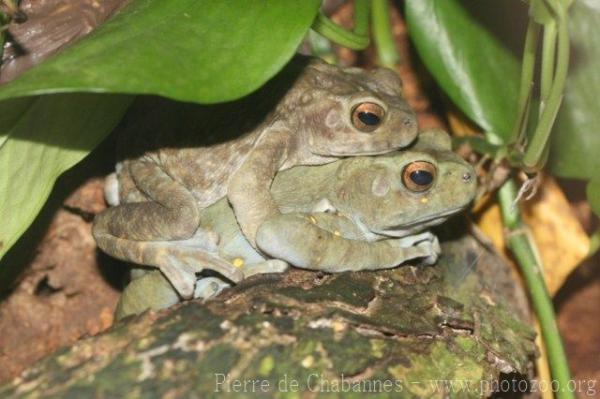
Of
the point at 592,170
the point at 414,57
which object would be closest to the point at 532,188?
the point at 592,170

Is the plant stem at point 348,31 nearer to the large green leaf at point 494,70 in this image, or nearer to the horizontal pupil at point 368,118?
the large green leaf at point 494,70

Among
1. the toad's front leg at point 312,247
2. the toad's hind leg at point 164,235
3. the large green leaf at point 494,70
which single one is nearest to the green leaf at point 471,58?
the large green leaf at point 494,70

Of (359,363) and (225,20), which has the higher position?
(225,20)

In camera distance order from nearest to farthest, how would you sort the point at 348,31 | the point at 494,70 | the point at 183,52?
the point at 183,52 < the point at 348,31 < the point at 494,70

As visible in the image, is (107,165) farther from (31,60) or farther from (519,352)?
(519,352)

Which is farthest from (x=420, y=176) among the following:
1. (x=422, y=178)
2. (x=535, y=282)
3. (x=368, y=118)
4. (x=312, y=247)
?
(x=535, y=282)

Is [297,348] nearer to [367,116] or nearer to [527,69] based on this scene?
[367,116]

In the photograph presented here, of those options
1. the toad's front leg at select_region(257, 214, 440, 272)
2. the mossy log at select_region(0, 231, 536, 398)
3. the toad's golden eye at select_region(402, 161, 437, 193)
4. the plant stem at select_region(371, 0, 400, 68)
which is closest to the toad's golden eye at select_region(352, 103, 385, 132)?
the toad's golden eye at select_region(402, 161, 437, 193)
